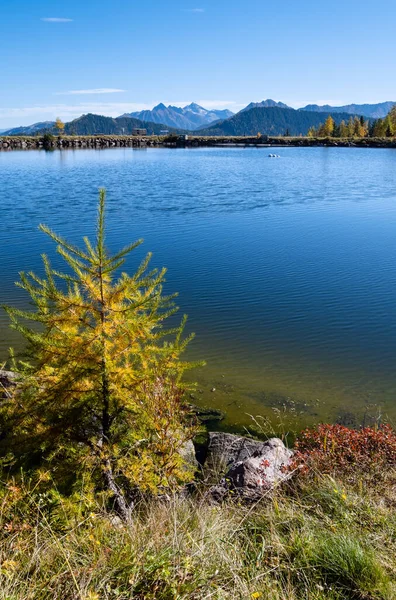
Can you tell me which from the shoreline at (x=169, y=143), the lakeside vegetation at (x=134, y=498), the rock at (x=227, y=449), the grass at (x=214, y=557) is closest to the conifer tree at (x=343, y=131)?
the shoreline at (x=169, y=143)

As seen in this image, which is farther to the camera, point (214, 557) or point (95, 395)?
point (95, 395)

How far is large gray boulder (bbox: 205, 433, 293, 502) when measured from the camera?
6809 mm

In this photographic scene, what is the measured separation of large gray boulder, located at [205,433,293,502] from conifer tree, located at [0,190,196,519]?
1077mm

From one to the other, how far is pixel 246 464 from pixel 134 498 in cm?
193

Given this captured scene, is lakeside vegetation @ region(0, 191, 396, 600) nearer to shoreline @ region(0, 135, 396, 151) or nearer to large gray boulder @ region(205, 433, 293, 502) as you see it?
large gray boulder @ region(205, 433, 293, 502)

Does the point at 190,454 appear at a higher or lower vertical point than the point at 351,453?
lower

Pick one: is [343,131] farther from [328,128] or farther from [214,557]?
[214,557]

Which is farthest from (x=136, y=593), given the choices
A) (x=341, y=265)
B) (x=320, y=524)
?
(x=341, y=265)

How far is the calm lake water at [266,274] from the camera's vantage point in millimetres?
11180

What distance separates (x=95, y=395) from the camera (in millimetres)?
6105

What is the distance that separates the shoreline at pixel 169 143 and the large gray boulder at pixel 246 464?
12352 centimetres

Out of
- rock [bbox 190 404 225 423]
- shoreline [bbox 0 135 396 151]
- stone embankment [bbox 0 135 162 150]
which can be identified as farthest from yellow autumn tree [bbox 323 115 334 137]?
rock [bbox 190 404 225 423]

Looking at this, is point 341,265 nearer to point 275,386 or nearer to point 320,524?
point 275,386

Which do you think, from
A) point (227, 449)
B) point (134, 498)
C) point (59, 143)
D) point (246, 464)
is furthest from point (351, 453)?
point (59, 143)
